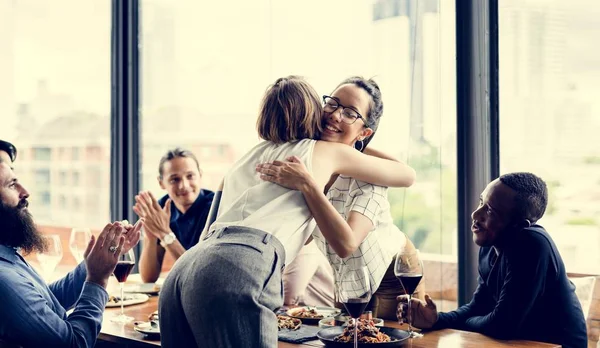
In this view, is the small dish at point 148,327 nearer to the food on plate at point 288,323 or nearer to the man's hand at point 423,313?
the food on plate at point 288,323

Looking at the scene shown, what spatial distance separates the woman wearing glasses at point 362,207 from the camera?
7.52 ft

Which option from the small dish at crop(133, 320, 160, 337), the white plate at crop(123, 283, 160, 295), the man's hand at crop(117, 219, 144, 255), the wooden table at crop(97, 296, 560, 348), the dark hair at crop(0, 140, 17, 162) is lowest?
the wooden table at crop(97, 296, 560, 348)

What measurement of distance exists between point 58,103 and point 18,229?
2.39m

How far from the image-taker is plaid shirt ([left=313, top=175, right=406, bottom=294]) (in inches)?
91.4

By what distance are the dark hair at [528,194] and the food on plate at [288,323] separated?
81 cm

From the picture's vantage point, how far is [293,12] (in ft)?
12.3

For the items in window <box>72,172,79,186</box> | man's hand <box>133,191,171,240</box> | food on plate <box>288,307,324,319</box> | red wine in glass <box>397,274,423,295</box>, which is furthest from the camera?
window <box>72,172,79,186</box>

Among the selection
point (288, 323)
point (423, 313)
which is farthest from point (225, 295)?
point (423, 313)

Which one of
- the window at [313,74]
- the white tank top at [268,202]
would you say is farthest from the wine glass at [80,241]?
the window at [313,74]

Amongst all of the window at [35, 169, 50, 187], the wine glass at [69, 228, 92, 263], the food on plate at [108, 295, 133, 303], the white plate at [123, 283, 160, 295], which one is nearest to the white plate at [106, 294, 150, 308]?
the food on plate at [108, 295, 133, 303]

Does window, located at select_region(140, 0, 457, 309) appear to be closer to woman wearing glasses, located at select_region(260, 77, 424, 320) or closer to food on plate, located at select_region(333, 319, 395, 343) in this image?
woman wearing glasses, located at select_region(260, 77, 424, 320)

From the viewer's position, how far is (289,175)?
2.04m

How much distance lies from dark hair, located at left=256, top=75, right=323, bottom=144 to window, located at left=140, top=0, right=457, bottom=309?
1.11 m

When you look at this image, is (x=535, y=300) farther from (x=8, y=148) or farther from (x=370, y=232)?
(x=8, y=148)
